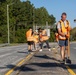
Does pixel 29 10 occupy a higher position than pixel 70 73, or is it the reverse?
pixel 29 10

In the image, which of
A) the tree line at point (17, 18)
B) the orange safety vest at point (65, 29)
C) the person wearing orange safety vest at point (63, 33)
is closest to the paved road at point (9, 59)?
the person wearing orange safety vest at point (63, 33)

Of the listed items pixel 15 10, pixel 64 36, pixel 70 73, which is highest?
pixel 15 10

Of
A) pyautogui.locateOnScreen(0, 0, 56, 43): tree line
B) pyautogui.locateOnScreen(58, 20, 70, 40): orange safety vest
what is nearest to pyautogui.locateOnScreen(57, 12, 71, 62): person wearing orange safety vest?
pyautogui.locateOnScreen(58, 20, 70, 40): orange safety vest

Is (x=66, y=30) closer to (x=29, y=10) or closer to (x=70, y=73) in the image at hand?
(x=70, y=73)

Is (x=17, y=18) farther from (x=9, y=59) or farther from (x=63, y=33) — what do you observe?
(x=63, y=33)

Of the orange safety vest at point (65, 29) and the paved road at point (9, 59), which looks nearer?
the paved road at point (9, 59)

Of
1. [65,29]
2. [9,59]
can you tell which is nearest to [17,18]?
[9,59]

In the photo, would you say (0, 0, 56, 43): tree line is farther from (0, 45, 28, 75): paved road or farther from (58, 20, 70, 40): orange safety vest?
(58, 20, 70, 40): orange safety vest

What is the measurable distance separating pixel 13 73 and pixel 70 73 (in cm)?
198

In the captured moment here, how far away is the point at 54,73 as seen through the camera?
43.3ft

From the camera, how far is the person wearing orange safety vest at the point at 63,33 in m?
16.9

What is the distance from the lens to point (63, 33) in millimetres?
16938

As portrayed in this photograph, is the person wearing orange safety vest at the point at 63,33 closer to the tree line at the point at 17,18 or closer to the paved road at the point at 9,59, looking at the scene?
the paved road at the point at 9,59

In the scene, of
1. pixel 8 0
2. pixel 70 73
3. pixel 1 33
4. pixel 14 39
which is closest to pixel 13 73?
pixel 70 73
